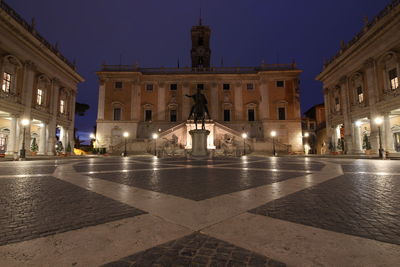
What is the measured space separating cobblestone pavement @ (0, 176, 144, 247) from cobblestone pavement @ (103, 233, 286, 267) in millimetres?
996

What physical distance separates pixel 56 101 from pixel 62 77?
416 centimetres

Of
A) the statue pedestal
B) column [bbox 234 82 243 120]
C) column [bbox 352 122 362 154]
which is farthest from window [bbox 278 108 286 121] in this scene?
the statue pedestal

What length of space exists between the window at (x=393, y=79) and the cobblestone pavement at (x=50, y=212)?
2627 cm

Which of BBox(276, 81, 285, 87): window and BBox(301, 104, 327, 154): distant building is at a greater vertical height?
BBox(276, 81, 285, 87): window

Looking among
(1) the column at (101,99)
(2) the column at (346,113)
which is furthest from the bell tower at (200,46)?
(2) the column at (346,113)

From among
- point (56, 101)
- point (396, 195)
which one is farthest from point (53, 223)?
point (56, 101)

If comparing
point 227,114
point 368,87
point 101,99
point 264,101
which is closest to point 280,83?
point 264,101

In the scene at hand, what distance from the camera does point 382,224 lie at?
2.11 m

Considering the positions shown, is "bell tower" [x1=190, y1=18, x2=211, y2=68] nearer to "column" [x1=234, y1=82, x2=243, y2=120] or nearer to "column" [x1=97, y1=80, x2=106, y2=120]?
"column" [x1=234, y1=82, x2=243, y2=120]

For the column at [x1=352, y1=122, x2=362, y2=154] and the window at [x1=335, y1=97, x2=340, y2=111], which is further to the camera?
the window at [x1=335, y1=97, x2=340, y2=111]

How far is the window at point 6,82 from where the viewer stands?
61.0 ft

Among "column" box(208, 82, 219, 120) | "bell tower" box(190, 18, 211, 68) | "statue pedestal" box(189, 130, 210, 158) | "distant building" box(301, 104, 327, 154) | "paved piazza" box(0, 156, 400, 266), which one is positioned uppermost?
"bell tower" box(190, 18, 211, 68)

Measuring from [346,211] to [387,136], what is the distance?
22.8m

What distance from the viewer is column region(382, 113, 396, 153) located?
1850 centimetres
